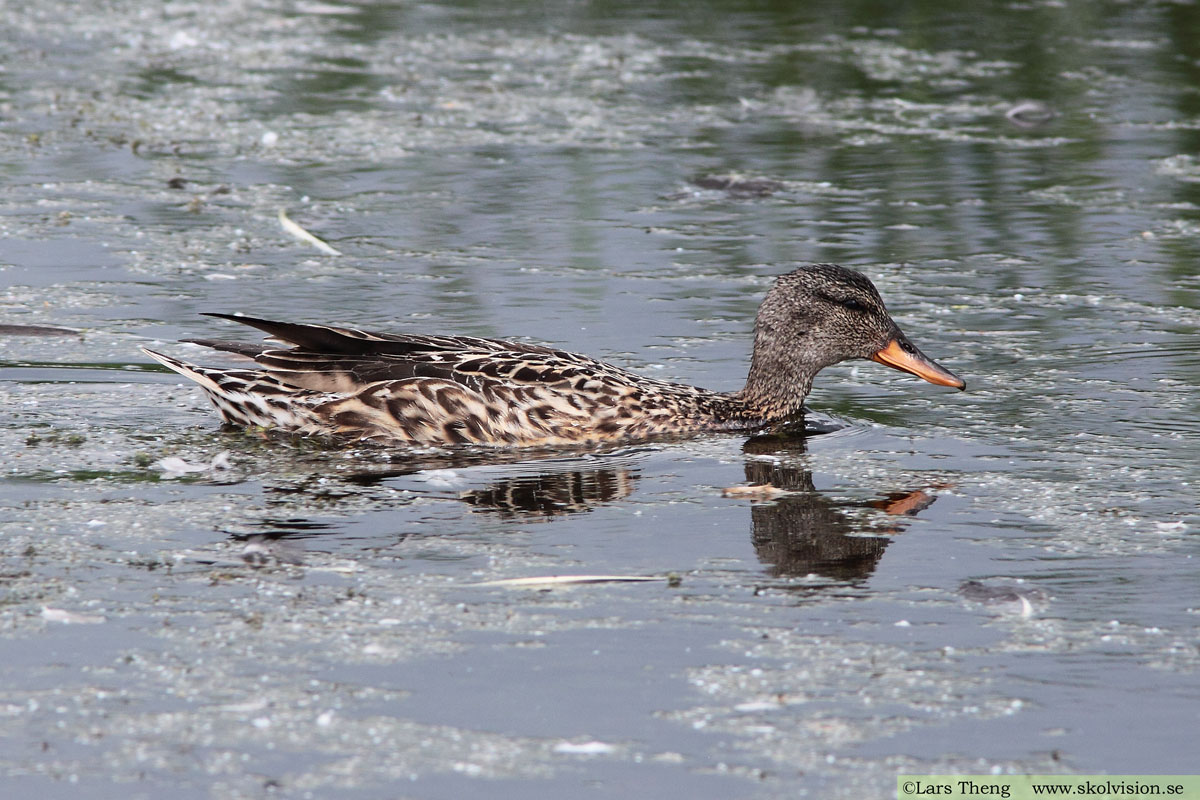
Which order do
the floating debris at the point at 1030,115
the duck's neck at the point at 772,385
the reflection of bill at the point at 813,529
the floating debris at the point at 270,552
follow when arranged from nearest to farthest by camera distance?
the floating debris at the point at 270,552 → the reflection of bill at the point at 813,529 → the duck's neck at the point at 772,385 → the floating debris at the point at 1030,115

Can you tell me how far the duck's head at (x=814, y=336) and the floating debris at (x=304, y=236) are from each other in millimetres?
3450

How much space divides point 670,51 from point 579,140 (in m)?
3.99

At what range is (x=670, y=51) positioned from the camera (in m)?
18.1

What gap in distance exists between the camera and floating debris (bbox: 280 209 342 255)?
11.2 m

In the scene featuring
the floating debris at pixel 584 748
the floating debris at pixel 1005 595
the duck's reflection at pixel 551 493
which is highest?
the floating debris at pixel 584 748

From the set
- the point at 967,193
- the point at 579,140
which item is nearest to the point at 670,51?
the point at 579,140

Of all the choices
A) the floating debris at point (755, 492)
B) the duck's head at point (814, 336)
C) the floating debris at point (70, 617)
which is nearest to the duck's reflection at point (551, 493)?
the floating debris at point (755, 492)

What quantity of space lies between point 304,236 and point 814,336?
3.99 metres

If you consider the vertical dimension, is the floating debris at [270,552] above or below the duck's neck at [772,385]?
above

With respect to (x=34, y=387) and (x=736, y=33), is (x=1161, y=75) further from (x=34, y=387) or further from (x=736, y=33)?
(x=34, y=387)

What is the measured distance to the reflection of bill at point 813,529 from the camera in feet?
20.6

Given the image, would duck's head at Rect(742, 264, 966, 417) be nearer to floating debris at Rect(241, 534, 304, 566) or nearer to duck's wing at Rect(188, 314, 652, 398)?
duck's wing at Rect(188, 314, 652, 398)

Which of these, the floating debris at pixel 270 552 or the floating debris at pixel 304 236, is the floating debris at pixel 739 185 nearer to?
the floating debris at pixel 304 236

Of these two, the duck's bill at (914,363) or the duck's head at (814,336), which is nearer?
the duck's bill at (914,363)
